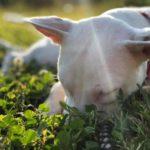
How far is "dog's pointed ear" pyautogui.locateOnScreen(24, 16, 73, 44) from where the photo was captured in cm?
446

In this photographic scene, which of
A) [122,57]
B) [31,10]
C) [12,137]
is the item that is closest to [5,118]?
[12,137]

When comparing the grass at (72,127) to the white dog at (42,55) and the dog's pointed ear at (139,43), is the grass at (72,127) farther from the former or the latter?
the white dog at (42,55)

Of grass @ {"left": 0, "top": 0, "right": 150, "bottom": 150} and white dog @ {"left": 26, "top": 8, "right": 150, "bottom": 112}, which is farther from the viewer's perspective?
white dog @ {"left": 26, "top": 8, "right": 150, "bottom": 112}

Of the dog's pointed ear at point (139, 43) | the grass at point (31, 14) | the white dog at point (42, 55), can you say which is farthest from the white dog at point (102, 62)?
the grass at point (31, 14)

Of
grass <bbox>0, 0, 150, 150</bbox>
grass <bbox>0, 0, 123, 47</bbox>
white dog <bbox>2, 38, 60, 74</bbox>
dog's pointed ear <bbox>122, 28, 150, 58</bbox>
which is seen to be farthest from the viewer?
grass <bbox>0, 0, 123, 47</bbox>

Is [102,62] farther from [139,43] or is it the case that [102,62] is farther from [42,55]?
[42,55]

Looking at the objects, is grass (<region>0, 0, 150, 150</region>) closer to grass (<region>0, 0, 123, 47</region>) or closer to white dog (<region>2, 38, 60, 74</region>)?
white dog (<region>2, 38, 60, 74</region>)

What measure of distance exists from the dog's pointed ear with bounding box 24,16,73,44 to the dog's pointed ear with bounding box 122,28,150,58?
0.53m

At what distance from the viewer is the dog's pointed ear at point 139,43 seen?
4090mm

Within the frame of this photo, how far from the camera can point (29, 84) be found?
5125mm

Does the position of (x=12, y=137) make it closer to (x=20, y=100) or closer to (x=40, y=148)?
(x=40, y=148)

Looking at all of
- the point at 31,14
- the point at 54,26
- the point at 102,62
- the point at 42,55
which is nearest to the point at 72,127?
the point at 102,62

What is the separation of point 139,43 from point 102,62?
297 millimetres

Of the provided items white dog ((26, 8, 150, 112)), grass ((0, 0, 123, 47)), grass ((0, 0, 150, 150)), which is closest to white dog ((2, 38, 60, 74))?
white dog ((26, 8, 150, 112))
